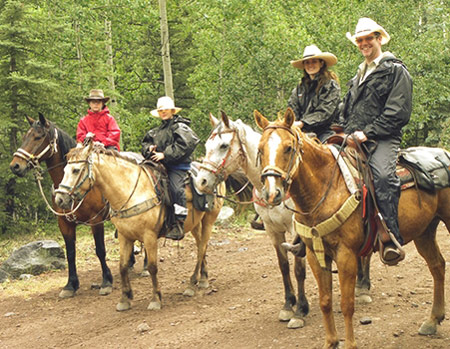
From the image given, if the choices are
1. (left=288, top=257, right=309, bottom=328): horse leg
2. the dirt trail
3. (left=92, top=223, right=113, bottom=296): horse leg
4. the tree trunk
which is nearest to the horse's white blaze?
the dirt trail

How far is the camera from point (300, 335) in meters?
5.76

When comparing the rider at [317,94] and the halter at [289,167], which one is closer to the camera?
the halter at [289,167]

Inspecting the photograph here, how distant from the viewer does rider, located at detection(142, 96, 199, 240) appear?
7.62 m

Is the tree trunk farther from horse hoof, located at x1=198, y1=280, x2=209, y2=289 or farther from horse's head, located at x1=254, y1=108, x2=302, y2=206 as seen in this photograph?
horse's head, located at x1=254, y1=108, x2=302, y2=206

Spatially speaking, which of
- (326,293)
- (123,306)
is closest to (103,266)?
(123,306)

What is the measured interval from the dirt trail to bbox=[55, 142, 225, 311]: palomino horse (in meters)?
0.64

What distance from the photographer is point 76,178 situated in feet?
22.7

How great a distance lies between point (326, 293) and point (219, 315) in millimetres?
2406

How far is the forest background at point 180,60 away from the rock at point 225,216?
460 cm

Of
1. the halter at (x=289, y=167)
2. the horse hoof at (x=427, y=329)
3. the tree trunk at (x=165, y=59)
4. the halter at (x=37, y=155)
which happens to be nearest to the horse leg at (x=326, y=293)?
the halter at (x=289, y=167)

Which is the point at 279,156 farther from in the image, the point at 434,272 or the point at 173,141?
the point at 173,141

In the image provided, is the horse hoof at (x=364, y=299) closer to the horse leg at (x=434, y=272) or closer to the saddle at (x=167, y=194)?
the horse leg at (x=434, y=272)

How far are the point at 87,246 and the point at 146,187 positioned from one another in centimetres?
523

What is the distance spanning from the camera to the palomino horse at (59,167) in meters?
8.27
